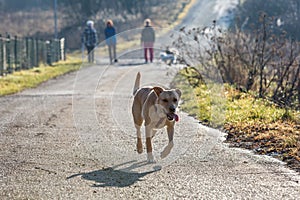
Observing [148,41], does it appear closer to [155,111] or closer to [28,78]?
[155,111]

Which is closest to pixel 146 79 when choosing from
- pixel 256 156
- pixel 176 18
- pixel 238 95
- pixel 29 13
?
pixel 238 95

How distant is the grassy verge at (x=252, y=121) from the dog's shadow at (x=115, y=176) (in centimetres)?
186

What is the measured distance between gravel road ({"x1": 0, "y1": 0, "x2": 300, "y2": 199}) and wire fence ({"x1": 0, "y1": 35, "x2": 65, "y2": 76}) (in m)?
8.65

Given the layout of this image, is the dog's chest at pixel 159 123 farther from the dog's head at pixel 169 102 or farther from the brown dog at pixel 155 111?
the dog's head at pixel 169 102

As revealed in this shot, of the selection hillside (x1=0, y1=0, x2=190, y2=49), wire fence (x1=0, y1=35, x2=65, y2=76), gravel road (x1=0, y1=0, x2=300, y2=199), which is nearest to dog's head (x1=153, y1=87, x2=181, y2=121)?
gravel road (x1=0, y1=0, x2=300, y2=199)

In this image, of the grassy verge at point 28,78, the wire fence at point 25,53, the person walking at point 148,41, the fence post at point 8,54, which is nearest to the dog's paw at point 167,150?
the person walking at point 148,41

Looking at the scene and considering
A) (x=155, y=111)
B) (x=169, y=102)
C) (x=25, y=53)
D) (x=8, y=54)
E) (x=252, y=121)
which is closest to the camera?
(x=169, y=102)

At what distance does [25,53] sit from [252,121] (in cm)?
1531

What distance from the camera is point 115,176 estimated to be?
23.1 feet

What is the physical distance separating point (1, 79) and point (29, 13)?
40060 mm

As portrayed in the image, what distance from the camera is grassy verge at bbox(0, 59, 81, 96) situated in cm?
1803

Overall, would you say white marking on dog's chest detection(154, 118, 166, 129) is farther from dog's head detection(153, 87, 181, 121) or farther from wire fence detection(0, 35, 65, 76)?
wire fence detection(0, 35, 65, 76)

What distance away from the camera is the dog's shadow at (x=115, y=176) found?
670cm

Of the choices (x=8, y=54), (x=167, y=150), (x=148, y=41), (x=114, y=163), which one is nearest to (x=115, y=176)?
(x=114, y=163)
